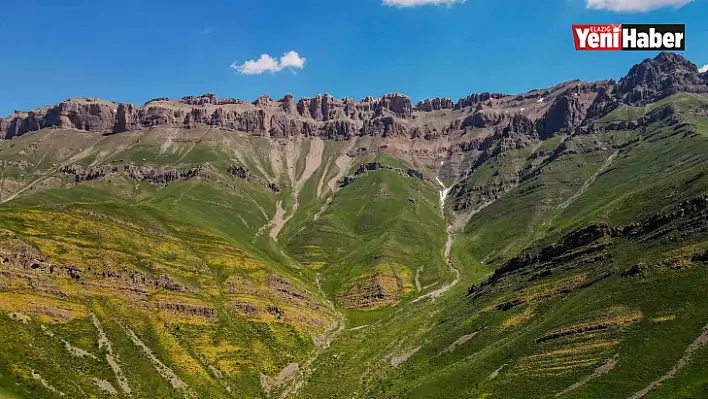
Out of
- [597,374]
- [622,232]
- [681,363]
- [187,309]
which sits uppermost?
[622,232]

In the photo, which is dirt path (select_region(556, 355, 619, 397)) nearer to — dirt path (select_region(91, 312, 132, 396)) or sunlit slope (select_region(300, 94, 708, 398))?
sunlit slope (select_region(300, 94, 708, 398))

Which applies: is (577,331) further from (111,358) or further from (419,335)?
(111,358)

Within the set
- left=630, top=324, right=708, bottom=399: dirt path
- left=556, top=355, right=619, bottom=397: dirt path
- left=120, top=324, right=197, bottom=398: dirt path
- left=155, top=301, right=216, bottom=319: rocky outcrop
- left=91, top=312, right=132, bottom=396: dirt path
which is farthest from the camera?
left=155, top=301, right=216, bottom=319: rocky outcrop

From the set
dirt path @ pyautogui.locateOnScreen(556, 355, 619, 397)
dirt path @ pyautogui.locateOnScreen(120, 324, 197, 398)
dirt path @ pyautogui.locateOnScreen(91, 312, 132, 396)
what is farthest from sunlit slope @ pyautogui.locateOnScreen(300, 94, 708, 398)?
dirt path @ pyautogui.locateOnScreen(91, 312, 132, 396)

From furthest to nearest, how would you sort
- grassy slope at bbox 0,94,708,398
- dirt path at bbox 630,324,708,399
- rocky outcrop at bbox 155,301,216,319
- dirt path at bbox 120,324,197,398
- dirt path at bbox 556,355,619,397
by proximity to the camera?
rocky outcrop at bbox 155,301,216,319, dirt path at bbox 120,324,197,398, grassy slope at bbox 0,94,708,398, dirt path at bbox 556,355,619,397, dirt path at bbox 630,324,708,399

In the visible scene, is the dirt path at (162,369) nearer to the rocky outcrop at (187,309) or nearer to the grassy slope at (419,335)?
the grassy slope at (419,335)

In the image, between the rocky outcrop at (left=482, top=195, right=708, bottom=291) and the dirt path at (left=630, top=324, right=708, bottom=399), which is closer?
the dirt path at (left=630, top=324, right=708, bottom=399)

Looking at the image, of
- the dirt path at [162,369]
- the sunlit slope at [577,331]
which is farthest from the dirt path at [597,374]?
the dirt path at [162,369]

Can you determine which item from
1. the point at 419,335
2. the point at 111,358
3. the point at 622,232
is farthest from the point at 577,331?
the point at 111,358
